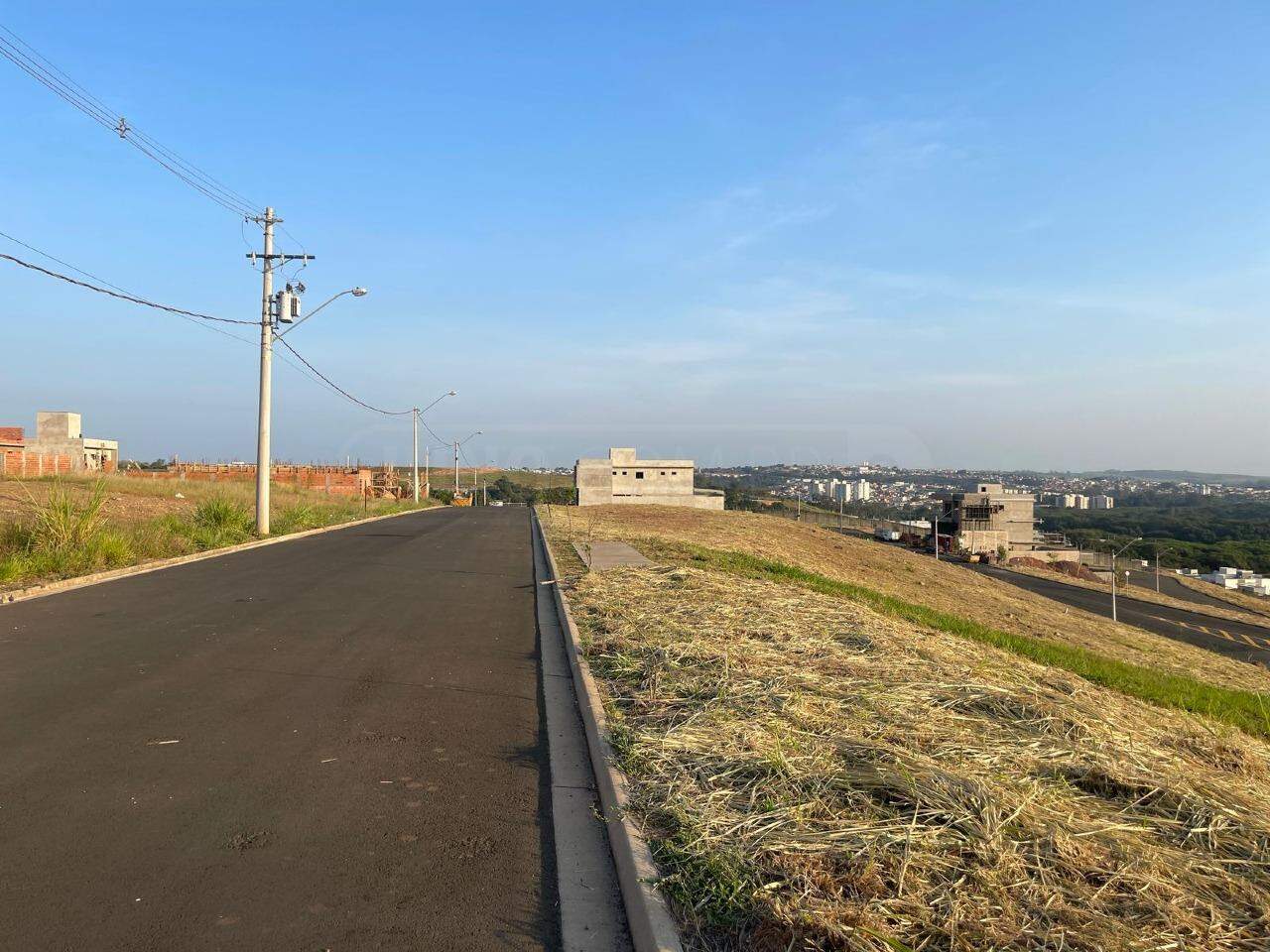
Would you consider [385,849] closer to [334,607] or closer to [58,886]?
[58,886]

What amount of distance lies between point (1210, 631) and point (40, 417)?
66315 millimetres

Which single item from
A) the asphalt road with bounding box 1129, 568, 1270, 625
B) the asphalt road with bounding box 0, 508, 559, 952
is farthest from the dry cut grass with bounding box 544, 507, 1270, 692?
the asphalt road with bounding box 1129, 568, 1270, 625

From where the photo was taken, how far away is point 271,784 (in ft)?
15.7

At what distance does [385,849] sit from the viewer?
4.00 m

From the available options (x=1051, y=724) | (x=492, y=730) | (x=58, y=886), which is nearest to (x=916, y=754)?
(x=1051, y=724)

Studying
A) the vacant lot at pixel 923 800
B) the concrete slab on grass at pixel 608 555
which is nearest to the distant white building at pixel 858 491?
the concrete slab on grass at pixel 608 555

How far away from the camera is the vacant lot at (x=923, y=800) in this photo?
2.97m

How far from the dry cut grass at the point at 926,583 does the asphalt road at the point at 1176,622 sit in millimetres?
3360

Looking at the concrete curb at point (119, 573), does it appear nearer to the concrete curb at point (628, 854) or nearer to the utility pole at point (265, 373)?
the utility pole at point (265, 373)

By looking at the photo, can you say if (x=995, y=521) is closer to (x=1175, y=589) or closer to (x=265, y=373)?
(x=1175, y=589)

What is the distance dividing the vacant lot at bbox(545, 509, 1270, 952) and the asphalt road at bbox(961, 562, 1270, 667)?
24326 millimetres

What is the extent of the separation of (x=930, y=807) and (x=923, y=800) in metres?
0.04

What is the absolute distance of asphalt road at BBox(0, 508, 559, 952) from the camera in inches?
133

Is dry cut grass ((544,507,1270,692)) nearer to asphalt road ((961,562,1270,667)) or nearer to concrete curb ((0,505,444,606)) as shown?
→ asphalt road ((961,562,1270,667))
